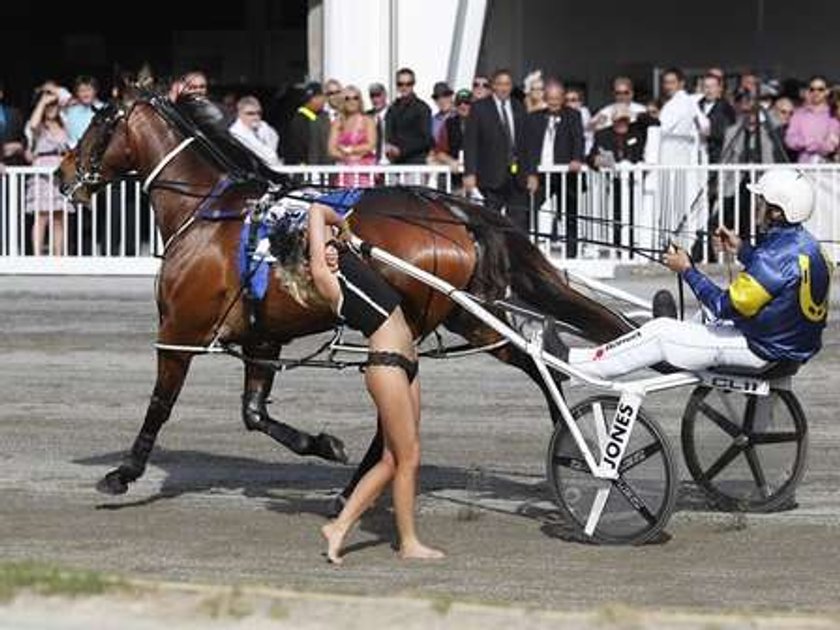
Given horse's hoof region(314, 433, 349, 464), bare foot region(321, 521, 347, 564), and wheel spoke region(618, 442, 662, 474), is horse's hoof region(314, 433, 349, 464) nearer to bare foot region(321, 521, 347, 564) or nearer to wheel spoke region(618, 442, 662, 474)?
bare foot region(321, 521, 347, 564)

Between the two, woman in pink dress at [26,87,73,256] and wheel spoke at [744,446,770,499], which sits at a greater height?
woman in pink dress at [26,87,73,256]

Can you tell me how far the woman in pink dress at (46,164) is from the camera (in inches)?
883

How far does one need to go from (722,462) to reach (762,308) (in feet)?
3.99

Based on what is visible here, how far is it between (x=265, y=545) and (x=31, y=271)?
12.9 metres

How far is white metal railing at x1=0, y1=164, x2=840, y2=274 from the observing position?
71.7 ft

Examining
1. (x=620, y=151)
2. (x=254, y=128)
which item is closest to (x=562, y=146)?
(x=620, y=151)

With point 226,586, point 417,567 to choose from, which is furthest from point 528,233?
point 226,586

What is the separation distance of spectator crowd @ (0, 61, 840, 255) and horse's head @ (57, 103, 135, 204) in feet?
30.3

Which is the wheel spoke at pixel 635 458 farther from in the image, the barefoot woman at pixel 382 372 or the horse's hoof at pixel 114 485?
the horse's hoof at pixel 114 485

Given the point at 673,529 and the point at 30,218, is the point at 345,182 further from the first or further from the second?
the point at 673,529

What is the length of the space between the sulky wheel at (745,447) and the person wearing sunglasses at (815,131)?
11475 mm

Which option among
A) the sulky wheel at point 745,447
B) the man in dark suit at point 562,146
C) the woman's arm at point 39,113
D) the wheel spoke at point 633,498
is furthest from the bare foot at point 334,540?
the woman's arm at point 39,113

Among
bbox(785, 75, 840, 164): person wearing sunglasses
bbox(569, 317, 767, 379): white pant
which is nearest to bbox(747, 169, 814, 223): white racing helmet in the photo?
bbox(569, 317, 767, 379): white pant

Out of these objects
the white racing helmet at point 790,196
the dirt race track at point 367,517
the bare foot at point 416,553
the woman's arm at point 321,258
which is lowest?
the dirt race track at point 367,517
